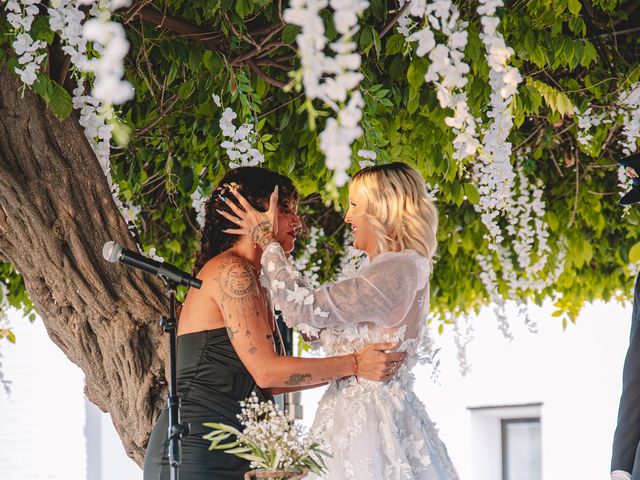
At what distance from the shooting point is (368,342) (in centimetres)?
278

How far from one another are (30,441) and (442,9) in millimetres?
6482

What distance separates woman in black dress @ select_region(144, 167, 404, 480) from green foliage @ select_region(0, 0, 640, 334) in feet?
1.64

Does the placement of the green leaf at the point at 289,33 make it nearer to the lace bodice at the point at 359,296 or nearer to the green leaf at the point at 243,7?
the green leaf at the point at 243,7

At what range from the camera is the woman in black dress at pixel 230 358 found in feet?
8.66

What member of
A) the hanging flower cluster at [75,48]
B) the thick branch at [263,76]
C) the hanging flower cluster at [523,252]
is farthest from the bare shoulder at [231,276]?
the hanging flower cluster at [523,252]

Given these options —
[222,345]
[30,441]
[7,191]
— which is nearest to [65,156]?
[7,191]

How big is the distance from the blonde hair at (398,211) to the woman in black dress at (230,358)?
0.25 meters

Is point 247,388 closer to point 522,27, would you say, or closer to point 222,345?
point 222,345

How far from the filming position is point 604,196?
5.83 metres

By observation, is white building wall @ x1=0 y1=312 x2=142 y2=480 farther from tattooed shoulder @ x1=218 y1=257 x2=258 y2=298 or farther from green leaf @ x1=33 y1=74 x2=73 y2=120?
tattooed shoulder @ x1=218 y1=257 x2=258 y2=298

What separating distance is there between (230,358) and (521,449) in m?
6.29

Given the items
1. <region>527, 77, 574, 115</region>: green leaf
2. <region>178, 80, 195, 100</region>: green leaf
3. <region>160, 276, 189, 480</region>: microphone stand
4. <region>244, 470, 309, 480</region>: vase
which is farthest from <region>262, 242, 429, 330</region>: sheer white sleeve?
<region>527, 77, 574, 115</region>: green leaf

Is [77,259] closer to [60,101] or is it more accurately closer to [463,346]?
[60,101]

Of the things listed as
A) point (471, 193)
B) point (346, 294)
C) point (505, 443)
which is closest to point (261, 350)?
point (346, 294)
